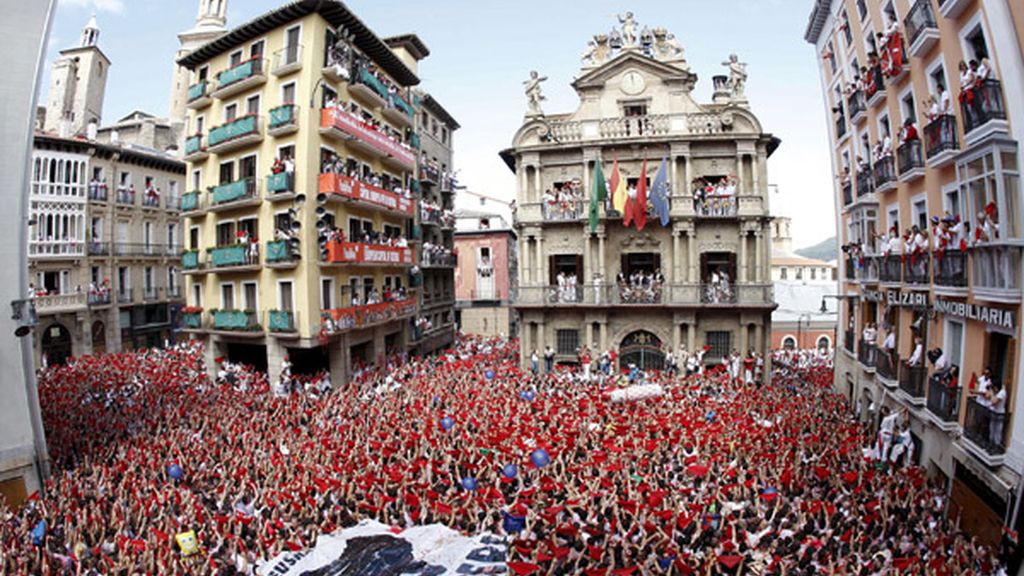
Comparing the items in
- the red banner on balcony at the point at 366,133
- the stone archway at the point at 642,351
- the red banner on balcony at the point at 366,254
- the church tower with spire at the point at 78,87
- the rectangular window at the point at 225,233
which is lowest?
the stone archway at the point at 642,351

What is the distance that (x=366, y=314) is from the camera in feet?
88.9

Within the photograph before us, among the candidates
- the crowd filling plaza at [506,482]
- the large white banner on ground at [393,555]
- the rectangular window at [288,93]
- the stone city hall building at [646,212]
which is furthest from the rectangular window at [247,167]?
the large white banner on ground at [393,555]

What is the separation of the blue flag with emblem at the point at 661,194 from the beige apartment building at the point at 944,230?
7.17 m

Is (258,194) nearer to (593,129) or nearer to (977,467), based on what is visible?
(593,129)

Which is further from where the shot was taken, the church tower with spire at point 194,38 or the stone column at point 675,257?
the church tower with spire at point 194,38

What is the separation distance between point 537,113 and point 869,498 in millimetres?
22452

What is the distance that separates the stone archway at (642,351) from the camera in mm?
28891

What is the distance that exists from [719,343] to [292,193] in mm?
20234

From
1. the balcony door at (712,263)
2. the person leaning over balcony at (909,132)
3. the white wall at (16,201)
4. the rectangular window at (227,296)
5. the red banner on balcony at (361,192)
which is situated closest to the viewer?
the white wall at (16,201)

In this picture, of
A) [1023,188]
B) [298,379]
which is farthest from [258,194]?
[1023,188]

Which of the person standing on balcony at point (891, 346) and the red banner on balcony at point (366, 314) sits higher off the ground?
the red banner on balcony at point (366, 314)

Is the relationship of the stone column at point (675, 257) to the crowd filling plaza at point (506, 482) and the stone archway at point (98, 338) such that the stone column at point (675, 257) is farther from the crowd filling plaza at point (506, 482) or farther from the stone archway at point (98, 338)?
the stone archway at point (98, 338)

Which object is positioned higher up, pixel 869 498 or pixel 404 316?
pixel 404 316

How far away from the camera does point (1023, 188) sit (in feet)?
35.9
